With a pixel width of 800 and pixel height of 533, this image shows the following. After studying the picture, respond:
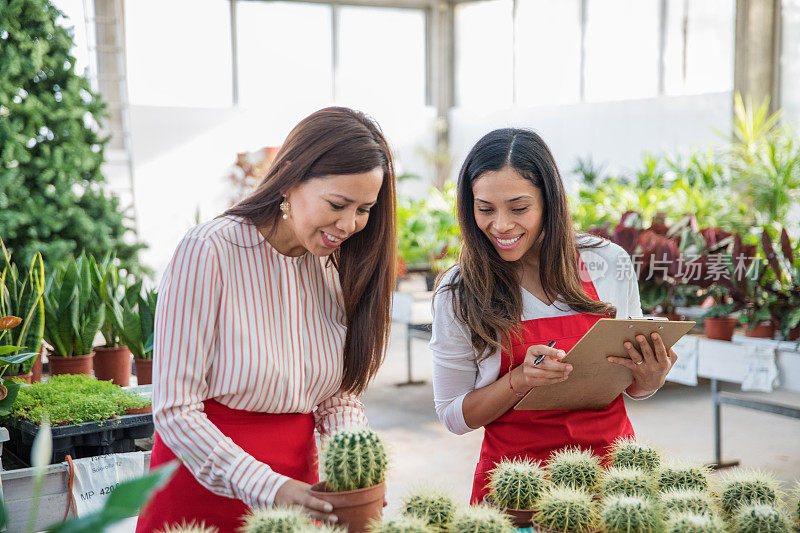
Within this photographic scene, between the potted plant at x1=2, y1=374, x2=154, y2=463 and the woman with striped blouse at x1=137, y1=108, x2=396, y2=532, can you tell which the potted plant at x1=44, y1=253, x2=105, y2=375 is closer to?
the potted plant at x1=2, y1=374, x2=154, y2=463

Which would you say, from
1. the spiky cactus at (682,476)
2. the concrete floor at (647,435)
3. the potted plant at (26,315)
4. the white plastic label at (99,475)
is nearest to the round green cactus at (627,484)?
the spiky cactus at (682,476)

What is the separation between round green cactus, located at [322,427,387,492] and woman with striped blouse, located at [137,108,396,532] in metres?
0.11

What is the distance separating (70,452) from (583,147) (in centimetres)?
1063

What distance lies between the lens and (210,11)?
1173 centimetres

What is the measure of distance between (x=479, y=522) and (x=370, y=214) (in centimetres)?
76

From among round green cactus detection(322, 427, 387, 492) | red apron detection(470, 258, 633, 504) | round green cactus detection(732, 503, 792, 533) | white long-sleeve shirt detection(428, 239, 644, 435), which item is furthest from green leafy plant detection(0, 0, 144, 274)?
round green cactus detection(732, 503, 792, 533)

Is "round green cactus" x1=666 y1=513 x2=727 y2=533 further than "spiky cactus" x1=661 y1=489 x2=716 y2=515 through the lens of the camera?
No

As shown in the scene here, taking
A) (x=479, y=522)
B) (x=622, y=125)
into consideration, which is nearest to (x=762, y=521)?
(x=479, y=522)

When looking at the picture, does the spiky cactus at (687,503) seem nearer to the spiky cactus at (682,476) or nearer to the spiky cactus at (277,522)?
the spiky cactus at (682,476)

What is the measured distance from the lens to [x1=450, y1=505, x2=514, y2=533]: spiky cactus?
4.08 ft

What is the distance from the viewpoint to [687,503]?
138 cm

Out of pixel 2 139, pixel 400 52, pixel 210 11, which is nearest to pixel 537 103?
pixel 400 52

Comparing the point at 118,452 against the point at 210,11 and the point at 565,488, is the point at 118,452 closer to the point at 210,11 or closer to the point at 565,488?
the point at 565,488

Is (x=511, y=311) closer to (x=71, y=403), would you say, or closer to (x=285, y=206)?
(x=285, y=206)
